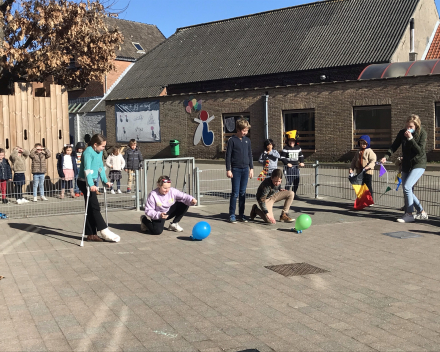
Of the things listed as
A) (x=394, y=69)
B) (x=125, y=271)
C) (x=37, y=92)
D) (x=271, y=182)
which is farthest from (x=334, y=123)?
(x=125, y=271)

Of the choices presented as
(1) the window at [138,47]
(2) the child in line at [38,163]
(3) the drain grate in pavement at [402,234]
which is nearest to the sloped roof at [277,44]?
(1) the window at [138,47]

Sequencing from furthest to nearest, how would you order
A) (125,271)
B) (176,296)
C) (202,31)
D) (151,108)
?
1. (202,31)
2. (151,108)
3. (125,271)
4. (176,296)

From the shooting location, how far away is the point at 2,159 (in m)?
12.6

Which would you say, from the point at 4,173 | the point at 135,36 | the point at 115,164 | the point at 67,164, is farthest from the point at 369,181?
A: the point at 135,36

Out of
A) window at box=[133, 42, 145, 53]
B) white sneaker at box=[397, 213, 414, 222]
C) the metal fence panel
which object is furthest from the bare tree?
window at box=[133, 42, 145, 53]

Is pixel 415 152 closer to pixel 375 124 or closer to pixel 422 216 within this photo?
pixel 422 216

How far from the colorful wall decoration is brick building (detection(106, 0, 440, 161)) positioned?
0.06 meters

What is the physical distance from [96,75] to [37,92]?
71.8 inches

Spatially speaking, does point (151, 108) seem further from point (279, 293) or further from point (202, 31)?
point (279, 293)

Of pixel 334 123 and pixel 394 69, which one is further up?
pixel 394 69

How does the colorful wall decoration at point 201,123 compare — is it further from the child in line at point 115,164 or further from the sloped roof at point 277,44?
the child in line at point 115,164

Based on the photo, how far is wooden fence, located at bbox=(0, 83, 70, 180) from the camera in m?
14.3

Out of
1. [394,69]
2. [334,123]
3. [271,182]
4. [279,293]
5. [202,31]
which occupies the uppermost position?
[202,31]

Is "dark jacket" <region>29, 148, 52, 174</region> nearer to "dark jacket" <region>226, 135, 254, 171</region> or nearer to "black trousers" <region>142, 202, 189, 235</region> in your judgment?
"black trousers" <region>142, 202, 189, 235</region>
